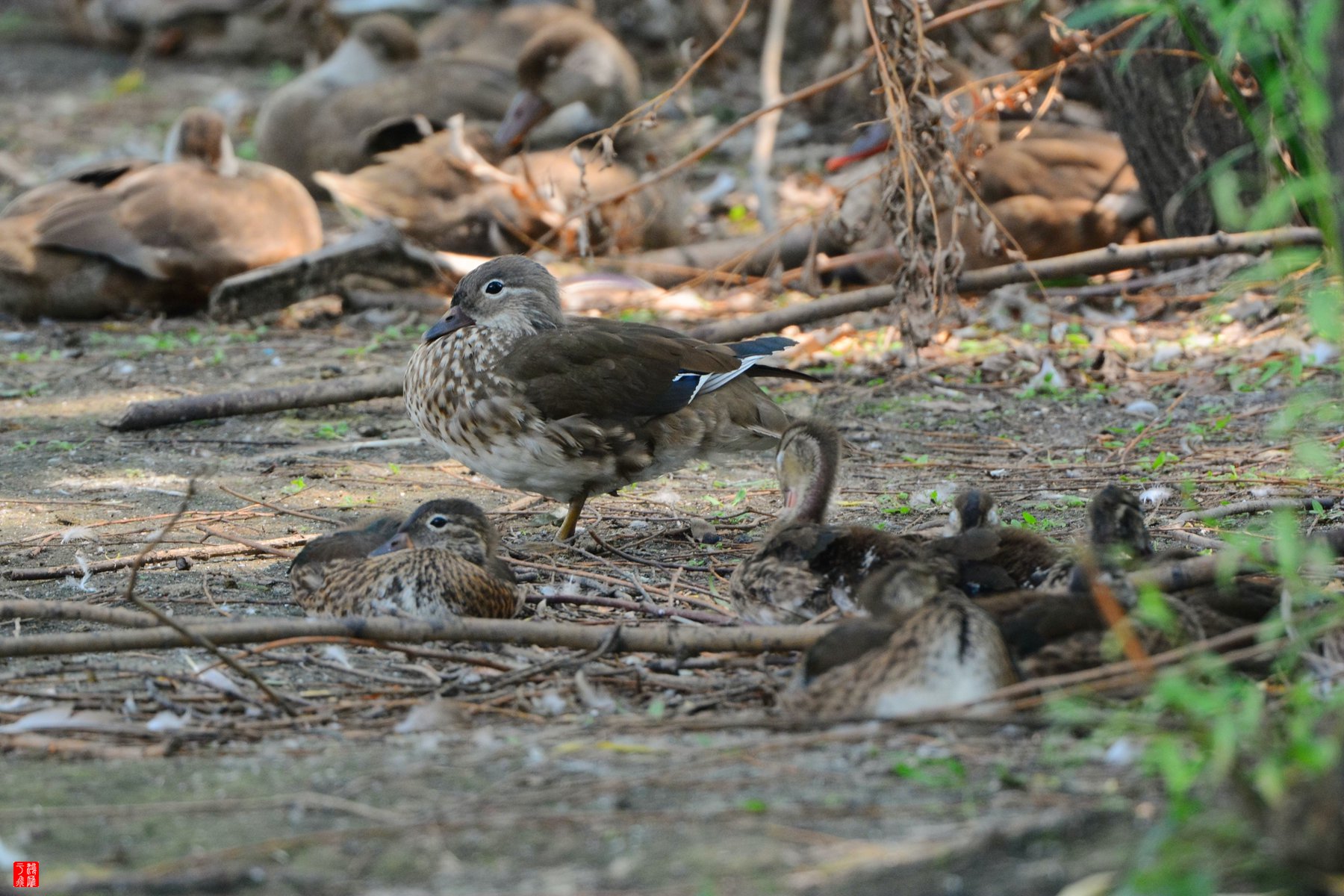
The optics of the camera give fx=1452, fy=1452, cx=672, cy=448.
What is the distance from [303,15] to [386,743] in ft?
46.2

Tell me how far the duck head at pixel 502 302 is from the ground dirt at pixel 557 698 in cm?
78

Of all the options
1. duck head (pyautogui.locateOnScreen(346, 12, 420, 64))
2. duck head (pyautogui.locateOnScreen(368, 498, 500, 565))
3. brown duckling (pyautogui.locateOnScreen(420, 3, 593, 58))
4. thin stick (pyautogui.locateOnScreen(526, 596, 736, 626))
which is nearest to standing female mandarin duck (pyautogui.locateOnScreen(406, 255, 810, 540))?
duck head (pyautogui.locateOnScreen(368, 498, 500, 565))

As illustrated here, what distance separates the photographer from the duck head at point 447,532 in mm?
4422

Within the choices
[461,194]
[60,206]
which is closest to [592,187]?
[461,194]

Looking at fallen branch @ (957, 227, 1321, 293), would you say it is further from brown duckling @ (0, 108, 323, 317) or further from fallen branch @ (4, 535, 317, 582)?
brown duckling @ (0, 108, 323, 317)

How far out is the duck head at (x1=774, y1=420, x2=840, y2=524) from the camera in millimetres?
4598

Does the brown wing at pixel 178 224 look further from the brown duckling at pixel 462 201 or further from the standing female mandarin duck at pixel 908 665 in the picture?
the standing female mandarin duck at pixel 908 665

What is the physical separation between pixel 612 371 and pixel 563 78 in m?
6.62

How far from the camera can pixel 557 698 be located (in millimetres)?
3467

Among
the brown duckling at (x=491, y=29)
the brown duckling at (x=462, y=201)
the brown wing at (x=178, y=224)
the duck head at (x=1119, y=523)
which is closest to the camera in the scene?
the duck head at (x=1119, y=523)

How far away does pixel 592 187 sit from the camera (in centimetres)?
1033

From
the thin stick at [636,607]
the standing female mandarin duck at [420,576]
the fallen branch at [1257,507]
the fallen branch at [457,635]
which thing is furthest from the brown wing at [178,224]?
the fallen branch at [1257,507]

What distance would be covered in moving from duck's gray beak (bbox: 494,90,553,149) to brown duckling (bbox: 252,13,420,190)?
1.53m

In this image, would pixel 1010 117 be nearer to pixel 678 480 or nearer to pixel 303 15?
pixel 678 480
